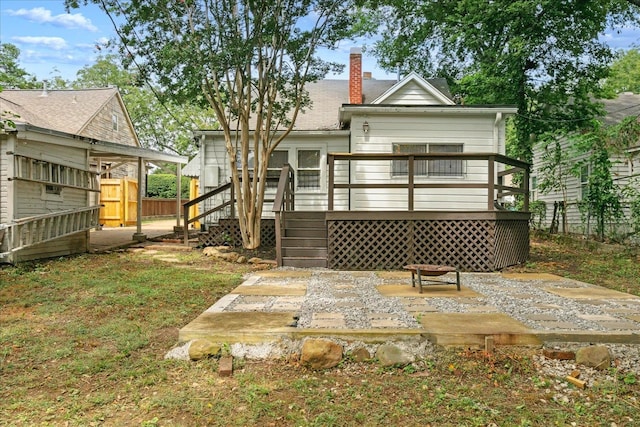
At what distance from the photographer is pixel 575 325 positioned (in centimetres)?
390

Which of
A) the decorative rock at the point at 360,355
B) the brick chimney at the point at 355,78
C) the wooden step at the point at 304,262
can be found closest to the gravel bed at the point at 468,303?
the decorative rock at the point at 360,355

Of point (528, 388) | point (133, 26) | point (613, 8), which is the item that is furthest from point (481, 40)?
point (528, 388)

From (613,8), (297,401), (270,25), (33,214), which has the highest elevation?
(613,8)

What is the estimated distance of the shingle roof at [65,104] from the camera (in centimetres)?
1503

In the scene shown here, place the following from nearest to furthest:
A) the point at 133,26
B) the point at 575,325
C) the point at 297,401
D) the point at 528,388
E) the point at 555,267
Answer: the point at 297,401 → the point at 528,388 → the point at 575,325 → the point at 555,267 → the point at 133,26

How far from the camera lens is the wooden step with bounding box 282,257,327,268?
314 inches

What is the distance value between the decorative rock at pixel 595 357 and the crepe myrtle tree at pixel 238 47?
6918 mm

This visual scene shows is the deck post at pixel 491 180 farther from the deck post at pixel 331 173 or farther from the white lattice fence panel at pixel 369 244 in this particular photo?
the deck post at pixel 331 173

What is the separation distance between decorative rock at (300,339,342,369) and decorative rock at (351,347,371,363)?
119 millimetres

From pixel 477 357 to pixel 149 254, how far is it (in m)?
8.23

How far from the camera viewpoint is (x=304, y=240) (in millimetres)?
8344

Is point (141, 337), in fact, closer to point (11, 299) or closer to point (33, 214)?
point (11, 299)

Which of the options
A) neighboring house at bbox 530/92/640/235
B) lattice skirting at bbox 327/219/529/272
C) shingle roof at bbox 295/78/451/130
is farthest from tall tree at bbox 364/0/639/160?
lattice skirting at bbox 327/219/529/272

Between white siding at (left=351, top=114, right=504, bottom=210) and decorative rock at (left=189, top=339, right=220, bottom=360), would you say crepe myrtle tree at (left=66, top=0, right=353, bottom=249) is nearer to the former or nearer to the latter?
white siding at (left=351, top=114, right=504, bottom=210)
